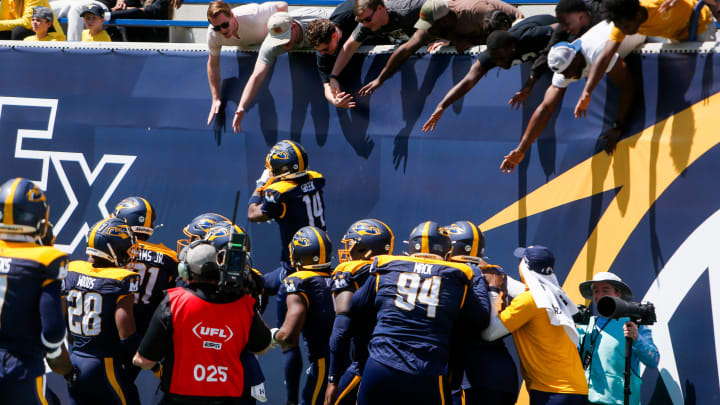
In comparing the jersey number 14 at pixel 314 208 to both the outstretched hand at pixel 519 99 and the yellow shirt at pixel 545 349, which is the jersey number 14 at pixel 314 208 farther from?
the yellow shirt at pixel 545 349

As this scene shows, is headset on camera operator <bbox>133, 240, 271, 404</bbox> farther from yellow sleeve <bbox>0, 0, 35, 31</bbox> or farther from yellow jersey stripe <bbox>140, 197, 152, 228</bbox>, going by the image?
yellow sleeve <bbox>0, 0, 35, 31</bbox>

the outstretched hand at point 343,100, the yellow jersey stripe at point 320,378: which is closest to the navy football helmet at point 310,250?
the yellow jersey stripe at point 320,378

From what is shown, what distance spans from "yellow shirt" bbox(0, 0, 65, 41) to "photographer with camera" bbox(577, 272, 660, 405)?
6.53 meters

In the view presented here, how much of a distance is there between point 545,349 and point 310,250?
5.79 feet

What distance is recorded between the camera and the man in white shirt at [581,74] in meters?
6.80

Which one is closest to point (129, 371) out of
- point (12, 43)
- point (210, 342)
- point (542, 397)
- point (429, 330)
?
point (210, 342)

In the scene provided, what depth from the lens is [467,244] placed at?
20.8 feet

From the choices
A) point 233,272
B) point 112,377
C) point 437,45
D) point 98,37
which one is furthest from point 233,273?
point 98,37

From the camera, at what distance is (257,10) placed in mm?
8609

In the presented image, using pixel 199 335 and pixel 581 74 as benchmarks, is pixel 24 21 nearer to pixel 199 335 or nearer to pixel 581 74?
pixel 581 74

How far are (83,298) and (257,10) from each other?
3453 millimetres

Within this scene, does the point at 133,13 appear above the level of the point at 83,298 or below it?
above

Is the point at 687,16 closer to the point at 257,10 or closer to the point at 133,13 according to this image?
the point at 257,10

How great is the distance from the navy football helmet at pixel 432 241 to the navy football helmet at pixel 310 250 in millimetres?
870
